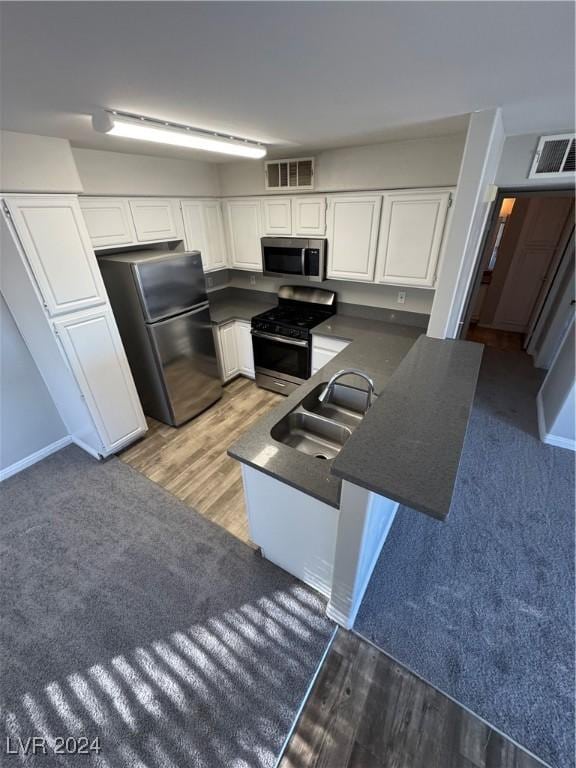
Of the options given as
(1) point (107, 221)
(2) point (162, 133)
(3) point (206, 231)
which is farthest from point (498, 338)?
(1) point (107, 221)

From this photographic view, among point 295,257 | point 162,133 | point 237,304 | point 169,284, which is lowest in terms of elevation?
point 237,304

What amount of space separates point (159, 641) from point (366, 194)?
3.52 metres

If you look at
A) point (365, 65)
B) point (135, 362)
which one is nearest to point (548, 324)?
point (365, 65)

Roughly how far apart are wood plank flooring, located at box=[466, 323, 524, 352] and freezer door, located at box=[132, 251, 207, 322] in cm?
431

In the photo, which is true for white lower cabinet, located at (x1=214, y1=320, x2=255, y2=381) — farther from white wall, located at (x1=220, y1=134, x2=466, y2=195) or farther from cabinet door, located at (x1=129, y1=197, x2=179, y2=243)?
white wall, located at (x1=220, y1=134, x2=466, y2=195)

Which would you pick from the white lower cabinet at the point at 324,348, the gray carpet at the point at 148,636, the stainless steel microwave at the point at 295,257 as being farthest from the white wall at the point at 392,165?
the gray carpet at the point at 148,636

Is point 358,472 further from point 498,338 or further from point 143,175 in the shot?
point 498,338

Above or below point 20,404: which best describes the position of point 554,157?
above

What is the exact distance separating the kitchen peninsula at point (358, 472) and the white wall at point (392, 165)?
1470 millimetres

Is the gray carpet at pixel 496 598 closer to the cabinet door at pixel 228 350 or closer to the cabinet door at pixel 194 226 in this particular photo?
the cabinet door at pixel 228 350

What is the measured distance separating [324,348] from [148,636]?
2573 millimetres

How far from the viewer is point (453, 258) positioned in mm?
1997

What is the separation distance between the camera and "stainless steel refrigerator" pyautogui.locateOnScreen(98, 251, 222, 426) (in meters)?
2.61

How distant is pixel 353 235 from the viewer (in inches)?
113
